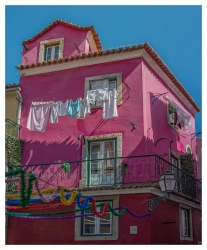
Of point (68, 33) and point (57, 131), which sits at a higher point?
point (68, 33)

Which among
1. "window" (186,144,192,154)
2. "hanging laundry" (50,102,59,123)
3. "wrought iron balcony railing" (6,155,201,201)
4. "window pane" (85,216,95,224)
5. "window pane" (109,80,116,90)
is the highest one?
"window pane" (109,80,116,90)

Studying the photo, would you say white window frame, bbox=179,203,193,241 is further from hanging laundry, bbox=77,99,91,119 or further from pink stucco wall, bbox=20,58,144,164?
hanging laundry, bbox=77,99,91,119

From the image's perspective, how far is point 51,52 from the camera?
16953 mm

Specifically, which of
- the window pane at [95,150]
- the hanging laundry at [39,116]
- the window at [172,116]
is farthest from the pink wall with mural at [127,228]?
the window at [172,116]

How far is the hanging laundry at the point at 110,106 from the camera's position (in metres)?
13.6

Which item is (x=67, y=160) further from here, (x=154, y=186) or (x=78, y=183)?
(x=154, y=186)

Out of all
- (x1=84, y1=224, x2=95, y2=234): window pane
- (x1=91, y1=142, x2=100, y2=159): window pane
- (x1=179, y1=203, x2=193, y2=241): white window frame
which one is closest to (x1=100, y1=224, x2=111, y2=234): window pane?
(x1=84, y1=224, x2=95, y2=234): window pane

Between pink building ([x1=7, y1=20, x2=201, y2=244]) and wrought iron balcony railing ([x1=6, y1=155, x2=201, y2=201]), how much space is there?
0.03 metres

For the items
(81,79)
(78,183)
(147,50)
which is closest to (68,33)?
(81,79)

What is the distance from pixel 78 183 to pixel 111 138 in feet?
6.48

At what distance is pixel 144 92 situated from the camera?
14.3m

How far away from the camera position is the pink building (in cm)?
1288

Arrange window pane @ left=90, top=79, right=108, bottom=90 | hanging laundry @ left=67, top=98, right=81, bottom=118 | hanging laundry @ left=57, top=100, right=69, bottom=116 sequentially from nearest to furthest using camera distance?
hanging laundry @ left=67, top=98, right=81, bottom=118, hanging laundry @ left=57, top=100, right=69, bottom=116, window pane @ left=90, top=79, right=108, bottom=90

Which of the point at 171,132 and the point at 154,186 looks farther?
the point at 171,132
